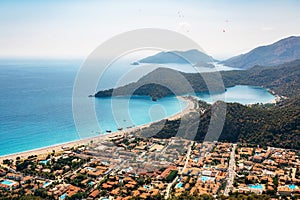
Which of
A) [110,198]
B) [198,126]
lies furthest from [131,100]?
[110,198]

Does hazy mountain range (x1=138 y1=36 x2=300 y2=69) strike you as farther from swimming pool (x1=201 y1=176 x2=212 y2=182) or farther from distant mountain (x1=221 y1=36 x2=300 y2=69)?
swimming pool (x1=201 y1=176 x2=212 y2=182)

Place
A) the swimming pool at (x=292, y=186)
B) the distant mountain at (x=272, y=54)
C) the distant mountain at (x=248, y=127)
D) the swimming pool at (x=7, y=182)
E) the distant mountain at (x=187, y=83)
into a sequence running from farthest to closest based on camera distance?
the distant mountain at (x=272, y=54), the distant mountain at (x=187, y=83), the distant mountain at (x=248, y=127), the swimming pool at (x=7, y=182), the swimming pool at (x=292, y=186)

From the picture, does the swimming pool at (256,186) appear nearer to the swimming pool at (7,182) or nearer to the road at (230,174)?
the road at (230,174)

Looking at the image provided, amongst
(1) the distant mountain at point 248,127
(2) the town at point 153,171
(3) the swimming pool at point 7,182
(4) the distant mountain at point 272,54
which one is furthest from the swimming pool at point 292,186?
(4) the distant mountain at point 272,54

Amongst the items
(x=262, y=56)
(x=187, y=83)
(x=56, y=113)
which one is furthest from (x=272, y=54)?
(x=56, y=113)

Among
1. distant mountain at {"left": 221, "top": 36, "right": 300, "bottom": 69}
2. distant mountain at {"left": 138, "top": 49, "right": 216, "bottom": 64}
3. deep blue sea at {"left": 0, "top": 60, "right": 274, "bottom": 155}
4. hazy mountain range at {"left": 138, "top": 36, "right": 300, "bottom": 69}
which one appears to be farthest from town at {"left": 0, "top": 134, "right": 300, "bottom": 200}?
distant mountain at {"left": 221, "top": 36, "right": 300, "bottom": 69}
